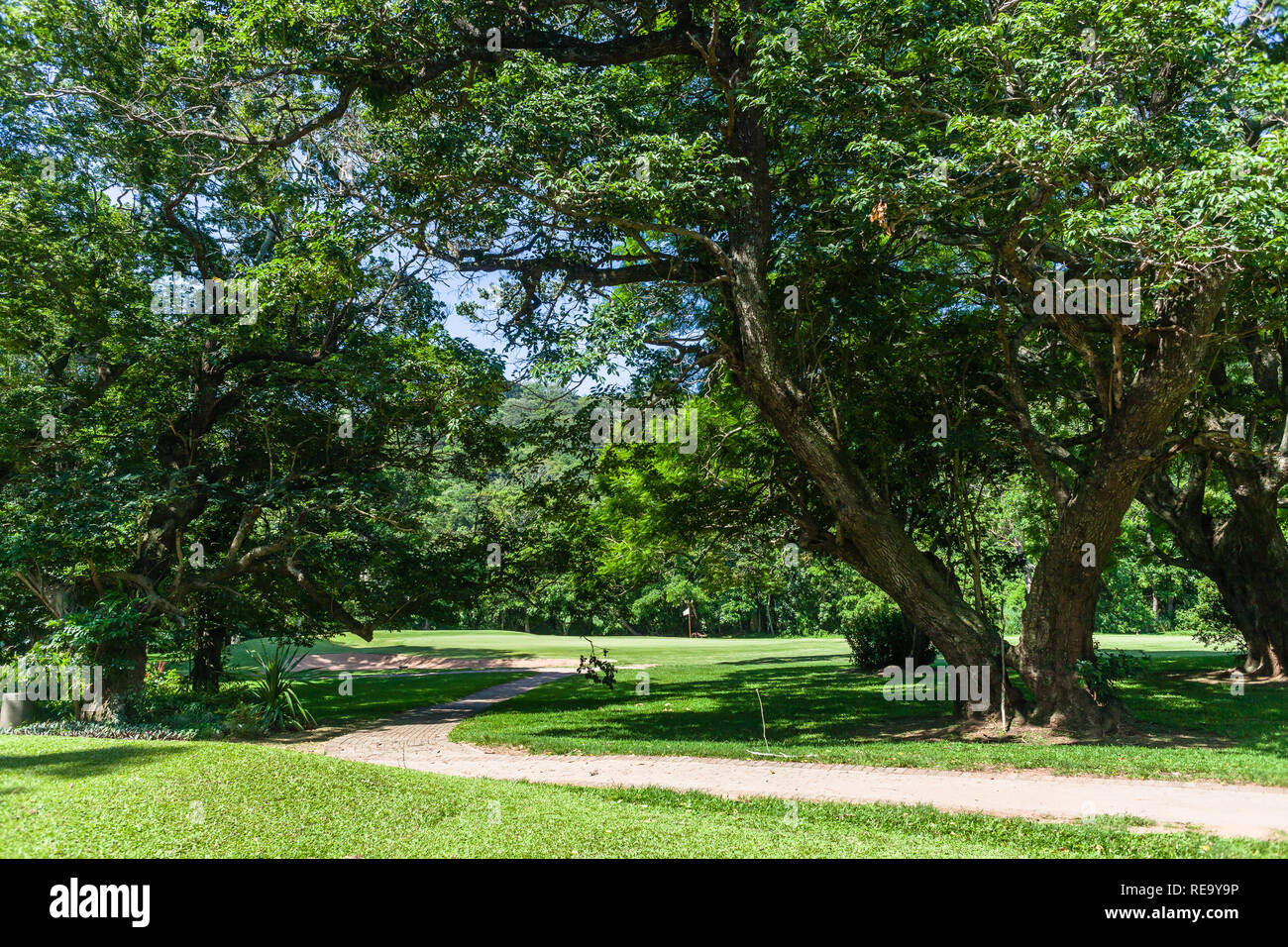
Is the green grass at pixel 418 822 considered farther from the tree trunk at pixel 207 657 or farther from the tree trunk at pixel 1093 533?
the tree trunk at pixel 207 657

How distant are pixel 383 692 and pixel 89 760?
571 inches

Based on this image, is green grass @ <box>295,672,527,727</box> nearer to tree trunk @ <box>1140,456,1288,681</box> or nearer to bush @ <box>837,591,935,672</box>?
bush @ <box>837,591,935,672</box>

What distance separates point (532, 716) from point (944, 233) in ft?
36.2

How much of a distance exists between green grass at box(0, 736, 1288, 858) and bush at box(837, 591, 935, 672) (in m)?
12.9

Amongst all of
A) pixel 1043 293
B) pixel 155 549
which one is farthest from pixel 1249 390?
pixel 155 549

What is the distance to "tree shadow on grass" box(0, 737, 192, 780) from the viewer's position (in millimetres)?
6723

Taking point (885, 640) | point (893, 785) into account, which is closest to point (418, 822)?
point (893, 785)

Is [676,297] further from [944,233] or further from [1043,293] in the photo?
[1043,293]

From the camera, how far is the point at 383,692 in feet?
69.9

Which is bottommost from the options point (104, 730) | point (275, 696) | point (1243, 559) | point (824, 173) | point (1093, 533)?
point (275, 696)

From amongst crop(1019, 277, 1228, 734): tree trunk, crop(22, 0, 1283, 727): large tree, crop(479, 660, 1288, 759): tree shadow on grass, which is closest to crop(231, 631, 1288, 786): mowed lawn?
crop(479, 660, 1288, 759): tree shadow on grass

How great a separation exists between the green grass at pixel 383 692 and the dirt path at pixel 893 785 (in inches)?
200

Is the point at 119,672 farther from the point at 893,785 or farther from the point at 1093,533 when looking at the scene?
the point at 1093,533

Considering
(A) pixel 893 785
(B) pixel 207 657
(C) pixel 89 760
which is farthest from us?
(B) pixel 207 657
